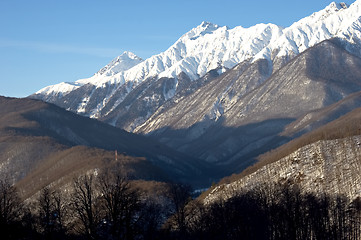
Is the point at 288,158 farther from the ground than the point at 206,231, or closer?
farther from the ground

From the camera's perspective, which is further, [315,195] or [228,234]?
[315,195]

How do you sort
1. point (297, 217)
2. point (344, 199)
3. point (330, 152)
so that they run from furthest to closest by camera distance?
point (330, 152)
point (344, 199)
point (297, 217)

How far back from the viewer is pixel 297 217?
117250 millimetres

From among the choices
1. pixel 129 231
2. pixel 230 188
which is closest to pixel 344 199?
pixel 230 188

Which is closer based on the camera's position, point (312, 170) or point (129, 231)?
point (129, 231)

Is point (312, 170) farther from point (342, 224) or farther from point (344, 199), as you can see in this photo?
point (342, 224)

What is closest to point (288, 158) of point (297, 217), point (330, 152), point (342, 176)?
point (330, 152)

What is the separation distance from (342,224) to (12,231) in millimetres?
64507

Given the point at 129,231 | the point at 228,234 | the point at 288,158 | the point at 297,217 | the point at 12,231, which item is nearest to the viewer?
the point at 129,231

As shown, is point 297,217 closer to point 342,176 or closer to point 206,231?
Result: point 206,231

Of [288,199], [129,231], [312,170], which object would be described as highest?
[312,170]

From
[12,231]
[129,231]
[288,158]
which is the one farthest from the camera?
[288,158]

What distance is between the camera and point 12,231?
9019cm

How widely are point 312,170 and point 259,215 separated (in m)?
31.4
